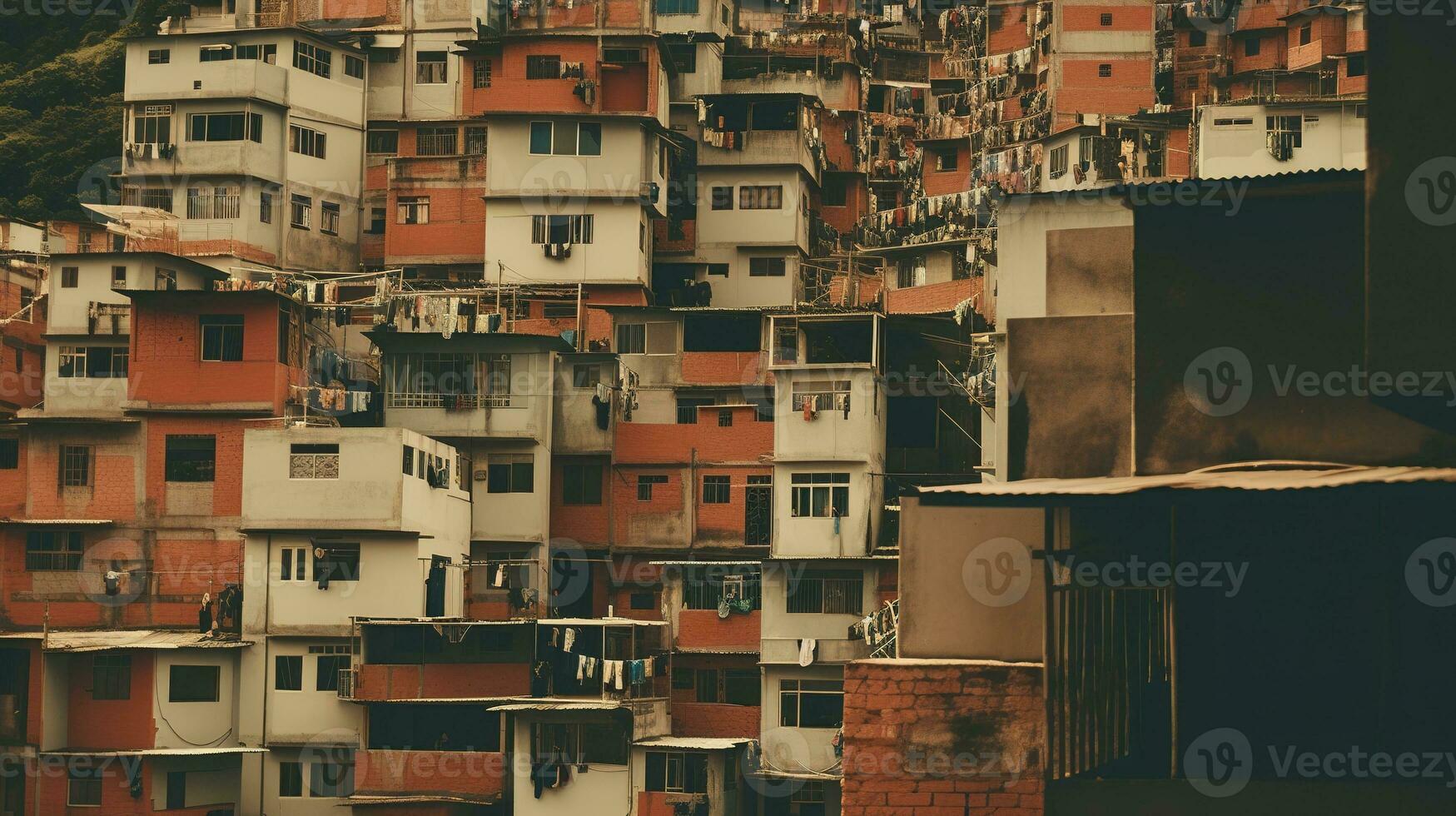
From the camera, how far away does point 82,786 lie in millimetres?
47062

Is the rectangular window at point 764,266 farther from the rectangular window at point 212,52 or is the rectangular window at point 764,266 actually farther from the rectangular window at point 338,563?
the rectangular window at point 338,563

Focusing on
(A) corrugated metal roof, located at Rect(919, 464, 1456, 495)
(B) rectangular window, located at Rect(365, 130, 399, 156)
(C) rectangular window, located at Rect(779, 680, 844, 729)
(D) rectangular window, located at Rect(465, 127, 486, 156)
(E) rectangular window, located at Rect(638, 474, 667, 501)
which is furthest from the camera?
(B) rectangular window, located at Rect(365, 130, 399, 156)

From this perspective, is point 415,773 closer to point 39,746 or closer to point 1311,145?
point 39,746

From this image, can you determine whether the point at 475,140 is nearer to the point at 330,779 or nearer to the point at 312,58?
the point at 312,58

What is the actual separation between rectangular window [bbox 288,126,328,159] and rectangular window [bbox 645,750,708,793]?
2296cm

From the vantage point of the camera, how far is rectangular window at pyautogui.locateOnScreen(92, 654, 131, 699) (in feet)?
157

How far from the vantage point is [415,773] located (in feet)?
152

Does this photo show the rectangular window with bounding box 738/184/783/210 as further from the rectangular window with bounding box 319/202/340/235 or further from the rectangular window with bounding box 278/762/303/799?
the rectangular window with bounding box 278/762/303/799

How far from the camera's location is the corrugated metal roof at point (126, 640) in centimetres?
4731

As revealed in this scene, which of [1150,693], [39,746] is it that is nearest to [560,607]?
[39,746]

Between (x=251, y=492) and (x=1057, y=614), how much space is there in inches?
1361

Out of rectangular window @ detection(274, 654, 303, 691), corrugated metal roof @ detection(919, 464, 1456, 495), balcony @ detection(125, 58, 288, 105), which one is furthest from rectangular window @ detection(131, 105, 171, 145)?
corrugated metal roof @ detection(919, 464, 1456, 495)

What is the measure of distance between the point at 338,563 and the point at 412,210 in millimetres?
15556

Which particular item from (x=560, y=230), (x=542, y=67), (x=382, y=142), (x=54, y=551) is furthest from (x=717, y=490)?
(x=382, y=142)
